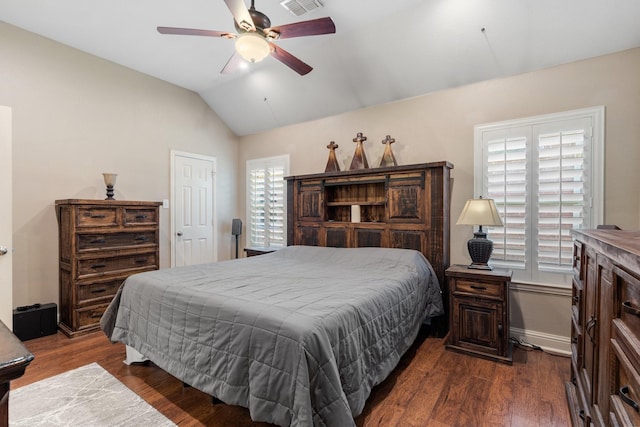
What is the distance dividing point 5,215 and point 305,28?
10.0 feet

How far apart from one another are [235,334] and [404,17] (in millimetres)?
3045

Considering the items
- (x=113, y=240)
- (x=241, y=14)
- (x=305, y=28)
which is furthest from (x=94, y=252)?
(x=305, y=28)

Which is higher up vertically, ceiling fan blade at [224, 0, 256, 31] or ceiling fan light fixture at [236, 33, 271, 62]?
ceiling fan blade at [224, 0, 256, 31]

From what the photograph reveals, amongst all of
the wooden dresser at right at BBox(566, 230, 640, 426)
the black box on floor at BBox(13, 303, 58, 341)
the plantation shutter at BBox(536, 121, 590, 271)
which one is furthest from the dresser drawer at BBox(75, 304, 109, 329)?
the plantation shutter at BBox(536, 121, 590, 271)

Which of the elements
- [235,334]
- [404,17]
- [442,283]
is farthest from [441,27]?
[235,334]

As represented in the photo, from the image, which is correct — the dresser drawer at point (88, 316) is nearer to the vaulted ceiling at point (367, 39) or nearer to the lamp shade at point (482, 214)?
the vaulted ceiling at point (367, 39)

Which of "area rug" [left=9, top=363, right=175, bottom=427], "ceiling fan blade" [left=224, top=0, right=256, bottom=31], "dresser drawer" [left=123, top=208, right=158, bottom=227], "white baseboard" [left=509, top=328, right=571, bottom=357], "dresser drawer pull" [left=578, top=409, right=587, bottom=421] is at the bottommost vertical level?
"area rug" [left=9, top=363, right=175, bottom=427]

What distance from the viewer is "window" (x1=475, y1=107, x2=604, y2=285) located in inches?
105

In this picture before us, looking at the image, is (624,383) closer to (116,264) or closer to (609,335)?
(609,335)

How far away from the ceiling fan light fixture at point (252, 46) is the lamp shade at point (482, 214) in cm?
216

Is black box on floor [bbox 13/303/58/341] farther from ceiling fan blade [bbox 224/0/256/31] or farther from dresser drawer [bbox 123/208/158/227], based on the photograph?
ceiling fan blade [bbox 224/0/256/31]

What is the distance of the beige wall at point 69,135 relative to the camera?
10.7ft

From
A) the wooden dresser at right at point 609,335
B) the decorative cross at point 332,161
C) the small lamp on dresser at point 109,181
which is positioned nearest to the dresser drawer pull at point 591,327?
the wooden dresser at right at point 609,335

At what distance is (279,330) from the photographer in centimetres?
150
